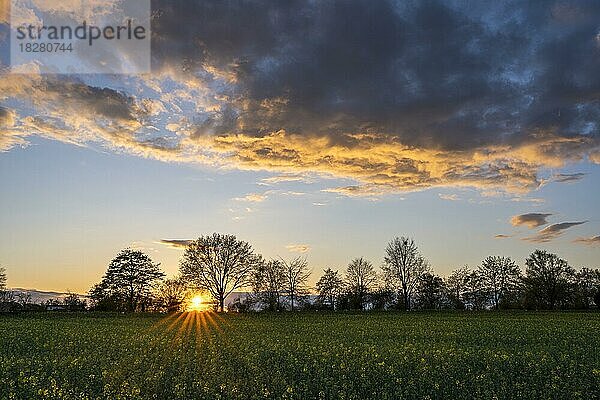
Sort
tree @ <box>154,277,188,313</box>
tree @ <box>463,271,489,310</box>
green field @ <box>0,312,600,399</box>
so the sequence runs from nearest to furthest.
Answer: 1. green field @ <box>0,312,600,399</box>
2. tree @ <box>154,277,188,313</box>
3. tree @ <box>463,271,489,310</box>

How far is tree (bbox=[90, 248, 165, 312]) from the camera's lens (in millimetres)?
84312

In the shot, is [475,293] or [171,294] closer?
[171,294]

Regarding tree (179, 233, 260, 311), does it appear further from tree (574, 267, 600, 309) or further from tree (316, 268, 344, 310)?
tree (574, 267, 600, 309)

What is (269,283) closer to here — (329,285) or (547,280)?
(329,285)

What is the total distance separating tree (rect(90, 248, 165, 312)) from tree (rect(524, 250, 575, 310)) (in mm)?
66117

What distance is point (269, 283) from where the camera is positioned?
296 ft

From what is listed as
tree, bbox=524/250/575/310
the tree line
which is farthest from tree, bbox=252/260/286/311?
tree, bbox=524/250/575/310

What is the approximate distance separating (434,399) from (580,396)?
3.83 m

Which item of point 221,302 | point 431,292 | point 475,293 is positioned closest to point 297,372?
point 221,302

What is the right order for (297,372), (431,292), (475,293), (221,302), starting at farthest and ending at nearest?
(475,293) < (431,292) < (221,302) < (297,372)

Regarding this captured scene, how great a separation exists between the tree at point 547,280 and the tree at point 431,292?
1547cm

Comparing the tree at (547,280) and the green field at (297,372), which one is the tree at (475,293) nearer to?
the tree at (547,280)

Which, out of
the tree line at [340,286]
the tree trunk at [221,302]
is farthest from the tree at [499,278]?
the tree trunk at [221,302]

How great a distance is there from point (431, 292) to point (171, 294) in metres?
45.0
